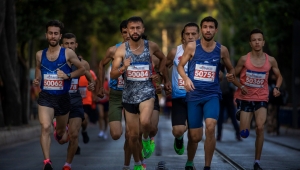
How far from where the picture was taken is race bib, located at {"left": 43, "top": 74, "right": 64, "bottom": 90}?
1180 centimetres

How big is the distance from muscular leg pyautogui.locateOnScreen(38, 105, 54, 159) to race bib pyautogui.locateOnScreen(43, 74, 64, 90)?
0.31 metres

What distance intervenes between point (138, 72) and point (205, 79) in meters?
0.95

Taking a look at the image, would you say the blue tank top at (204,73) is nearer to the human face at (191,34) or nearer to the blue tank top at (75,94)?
the human face at (191,34)

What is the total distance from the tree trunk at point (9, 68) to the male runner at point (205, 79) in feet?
→ 35.8

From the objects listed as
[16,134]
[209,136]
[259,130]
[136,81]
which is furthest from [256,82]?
[16,134]

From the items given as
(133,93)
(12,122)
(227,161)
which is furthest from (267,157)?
(12,122)

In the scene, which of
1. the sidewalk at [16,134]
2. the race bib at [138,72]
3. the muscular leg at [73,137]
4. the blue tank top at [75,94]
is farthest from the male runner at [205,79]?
the sidewalk at [16,134]

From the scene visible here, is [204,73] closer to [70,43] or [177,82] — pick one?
[177,82]

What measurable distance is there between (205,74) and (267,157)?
4416 mm

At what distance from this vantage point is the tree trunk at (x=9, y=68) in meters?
21.9

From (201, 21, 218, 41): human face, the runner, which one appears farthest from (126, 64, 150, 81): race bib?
the runner

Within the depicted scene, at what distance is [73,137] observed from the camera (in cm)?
1235

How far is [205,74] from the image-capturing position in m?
11.2

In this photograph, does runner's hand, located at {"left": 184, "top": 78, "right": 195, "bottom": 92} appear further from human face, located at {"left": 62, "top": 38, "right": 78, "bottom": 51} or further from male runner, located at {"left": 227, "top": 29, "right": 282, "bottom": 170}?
human face, located at {"left": 62, "top": 38, "right": 78, "bottom": 51}
